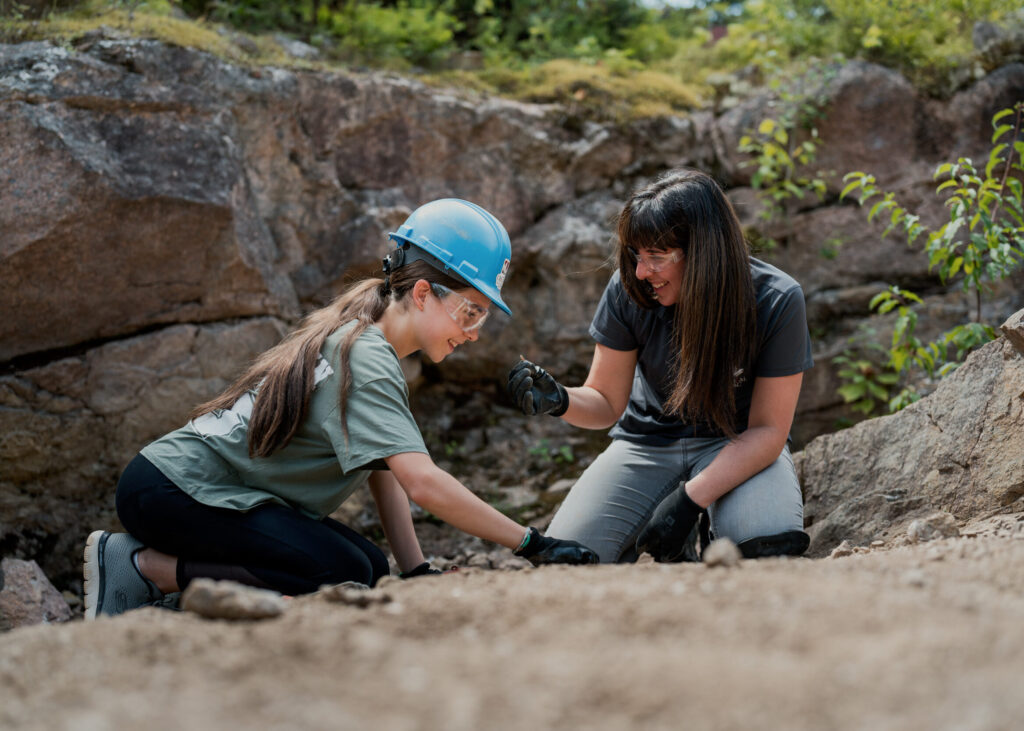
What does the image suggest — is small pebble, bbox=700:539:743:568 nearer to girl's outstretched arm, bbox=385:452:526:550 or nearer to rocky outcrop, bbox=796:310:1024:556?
girl's outstretched arm, bbox=385:452:526:550

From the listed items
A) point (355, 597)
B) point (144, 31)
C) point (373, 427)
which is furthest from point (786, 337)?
point (144, 31)

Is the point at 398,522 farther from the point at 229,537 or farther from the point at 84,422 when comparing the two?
the point at 84,422

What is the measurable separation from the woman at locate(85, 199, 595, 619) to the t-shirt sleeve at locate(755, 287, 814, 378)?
875mm

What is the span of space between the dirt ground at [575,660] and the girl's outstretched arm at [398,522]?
4.02 feet

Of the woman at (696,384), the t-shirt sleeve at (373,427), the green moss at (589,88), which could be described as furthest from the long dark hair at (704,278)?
the green moss at (589,88)

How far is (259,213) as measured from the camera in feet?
13.3

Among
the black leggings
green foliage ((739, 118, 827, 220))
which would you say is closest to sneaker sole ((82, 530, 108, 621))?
the black leggings

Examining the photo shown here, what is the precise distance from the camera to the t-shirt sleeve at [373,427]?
2.31 meters

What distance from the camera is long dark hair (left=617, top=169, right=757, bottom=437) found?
2.77 metres

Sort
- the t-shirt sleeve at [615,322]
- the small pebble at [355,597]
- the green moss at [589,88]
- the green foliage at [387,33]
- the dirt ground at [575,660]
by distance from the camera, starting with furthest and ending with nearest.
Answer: the green moss at [589,88] < the green foliage at [387,33] < the t-shirt sleeve at [615,322] < the small pebble at [355,597] < the dirt ground at [575,660]

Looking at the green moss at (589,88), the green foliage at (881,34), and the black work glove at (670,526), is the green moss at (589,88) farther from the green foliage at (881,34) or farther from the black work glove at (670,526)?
the black work glove at (670,526)

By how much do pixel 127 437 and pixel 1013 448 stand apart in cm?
333

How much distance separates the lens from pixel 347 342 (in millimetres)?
2496

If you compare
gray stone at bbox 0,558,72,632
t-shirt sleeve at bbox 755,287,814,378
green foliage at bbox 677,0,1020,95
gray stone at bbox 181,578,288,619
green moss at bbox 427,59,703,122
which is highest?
green foliage at bbox 677,0,1020,95
